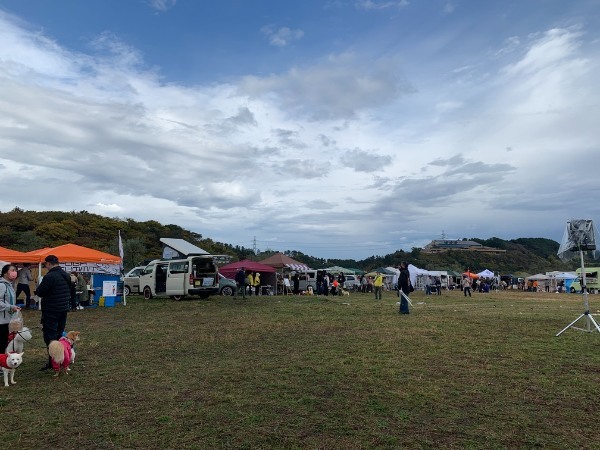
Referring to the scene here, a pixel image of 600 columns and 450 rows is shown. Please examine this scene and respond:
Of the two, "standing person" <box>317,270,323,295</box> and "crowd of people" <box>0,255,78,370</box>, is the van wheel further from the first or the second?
"crowd of people" <box>0,255,78,370</box>

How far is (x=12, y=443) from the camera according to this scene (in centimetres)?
416

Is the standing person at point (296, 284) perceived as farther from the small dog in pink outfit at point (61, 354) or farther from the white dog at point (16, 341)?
the white dog at point (16, 341)

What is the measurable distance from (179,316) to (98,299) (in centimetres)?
547

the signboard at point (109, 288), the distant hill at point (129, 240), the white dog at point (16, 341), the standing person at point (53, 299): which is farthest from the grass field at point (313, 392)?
the distant hill at point (129, 240)

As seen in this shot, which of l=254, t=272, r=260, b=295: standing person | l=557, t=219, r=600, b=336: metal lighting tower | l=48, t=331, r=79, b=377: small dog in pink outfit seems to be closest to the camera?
l=48, t=331, r=79, b=377: small dog in pink outfit

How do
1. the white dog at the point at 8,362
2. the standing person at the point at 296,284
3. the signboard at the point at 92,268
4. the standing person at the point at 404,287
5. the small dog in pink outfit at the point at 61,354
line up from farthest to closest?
the standing person at the point at 296,284, the signboard at the point at 92,268, the standing person at the point at 404,287, the small dog in pink outfit at the point at 61,354, the white dog at the point at 8,362

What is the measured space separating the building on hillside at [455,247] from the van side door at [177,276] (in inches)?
3197

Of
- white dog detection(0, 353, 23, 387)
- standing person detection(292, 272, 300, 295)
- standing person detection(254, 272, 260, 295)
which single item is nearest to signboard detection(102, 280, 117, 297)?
standing person detection(254, 272, 260, 295)

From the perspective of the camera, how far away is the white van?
20.3m

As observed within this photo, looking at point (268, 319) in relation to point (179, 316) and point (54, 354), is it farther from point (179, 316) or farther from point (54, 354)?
point (54, 354)

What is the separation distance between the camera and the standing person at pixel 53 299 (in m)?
6.92

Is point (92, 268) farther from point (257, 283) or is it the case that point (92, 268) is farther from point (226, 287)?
point (257, 283)

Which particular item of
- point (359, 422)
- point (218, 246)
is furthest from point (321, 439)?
point (218, 246)

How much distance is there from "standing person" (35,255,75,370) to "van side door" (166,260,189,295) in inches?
519
